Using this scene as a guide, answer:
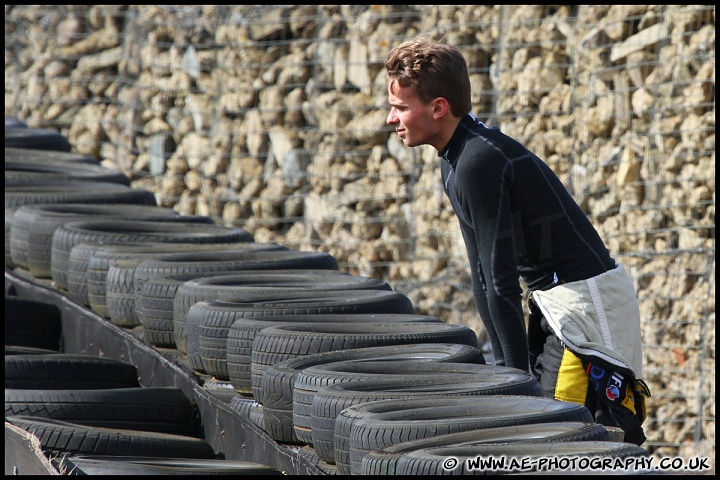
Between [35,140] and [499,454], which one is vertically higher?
[35,140]

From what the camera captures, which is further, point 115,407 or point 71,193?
point 71,193

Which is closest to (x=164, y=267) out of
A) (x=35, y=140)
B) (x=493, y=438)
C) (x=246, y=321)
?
(x=246, y=321)

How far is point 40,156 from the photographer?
658cm

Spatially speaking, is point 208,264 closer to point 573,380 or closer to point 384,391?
point 384,391

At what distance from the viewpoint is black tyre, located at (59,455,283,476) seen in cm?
266

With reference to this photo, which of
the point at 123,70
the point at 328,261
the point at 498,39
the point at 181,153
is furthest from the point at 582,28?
the point at 123,70

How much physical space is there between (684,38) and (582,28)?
743mm

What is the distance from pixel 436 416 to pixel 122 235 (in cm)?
266

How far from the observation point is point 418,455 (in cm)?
200

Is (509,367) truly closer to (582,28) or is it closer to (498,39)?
(582,28)

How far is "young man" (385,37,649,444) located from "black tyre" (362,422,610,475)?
494 millimetres

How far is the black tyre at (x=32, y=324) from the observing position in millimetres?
4391

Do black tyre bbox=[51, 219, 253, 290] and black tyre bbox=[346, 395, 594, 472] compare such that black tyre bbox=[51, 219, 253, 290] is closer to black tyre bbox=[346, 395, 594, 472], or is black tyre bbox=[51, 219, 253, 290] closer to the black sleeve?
the black sleeve

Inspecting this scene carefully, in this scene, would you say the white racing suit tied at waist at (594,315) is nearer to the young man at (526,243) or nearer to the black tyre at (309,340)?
the young man at (526,243)
